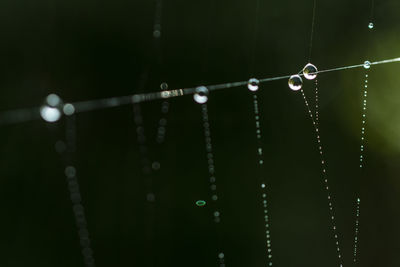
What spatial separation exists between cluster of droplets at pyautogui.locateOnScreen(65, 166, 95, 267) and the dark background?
0.10 ft

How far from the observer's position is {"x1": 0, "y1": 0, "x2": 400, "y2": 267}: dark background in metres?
1.94

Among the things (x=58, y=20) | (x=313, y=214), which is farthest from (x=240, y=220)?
(x=58, y=20)

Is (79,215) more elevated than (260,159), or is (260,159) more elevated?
(260,159)

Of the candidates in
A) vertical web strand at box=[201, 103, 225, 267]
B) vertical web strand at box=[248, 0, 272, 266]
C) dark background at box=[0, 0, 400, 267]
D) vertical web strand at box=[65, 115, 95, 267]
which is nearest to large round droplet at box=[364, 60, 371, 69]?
dark background at box=[0, 0, 400, 267]

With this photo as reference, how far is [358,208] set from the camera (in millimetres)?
2666

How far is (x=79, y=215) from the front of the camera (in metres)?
2.08

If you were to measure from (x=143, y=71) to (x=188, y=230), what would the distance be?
70cm

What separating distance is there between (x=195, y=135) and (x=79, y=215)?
23.5 inches

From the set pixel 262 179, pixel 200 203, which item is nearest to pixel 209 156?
pixel 200 203

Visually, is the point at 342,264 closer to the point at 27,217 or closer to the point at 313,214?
the point at 313,214

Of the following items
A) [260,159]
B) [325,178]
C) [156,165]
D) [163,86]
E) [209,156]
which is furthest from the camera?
[325,178]

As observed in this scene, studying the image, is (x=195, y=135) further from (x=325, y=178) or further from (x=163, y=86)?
(x=325, y=178)

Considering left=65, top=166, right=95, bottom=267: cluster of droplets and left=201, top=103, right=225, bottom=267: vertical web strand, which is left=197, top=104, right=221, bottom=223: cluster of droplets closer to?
left=201, top=103, right=225, bottom=267: vertical web strand

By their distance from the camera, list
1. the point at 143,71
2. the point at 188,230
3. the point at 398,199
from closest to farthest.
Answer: the point at 143,71 < the point at 188,230 < the point at 398,199
